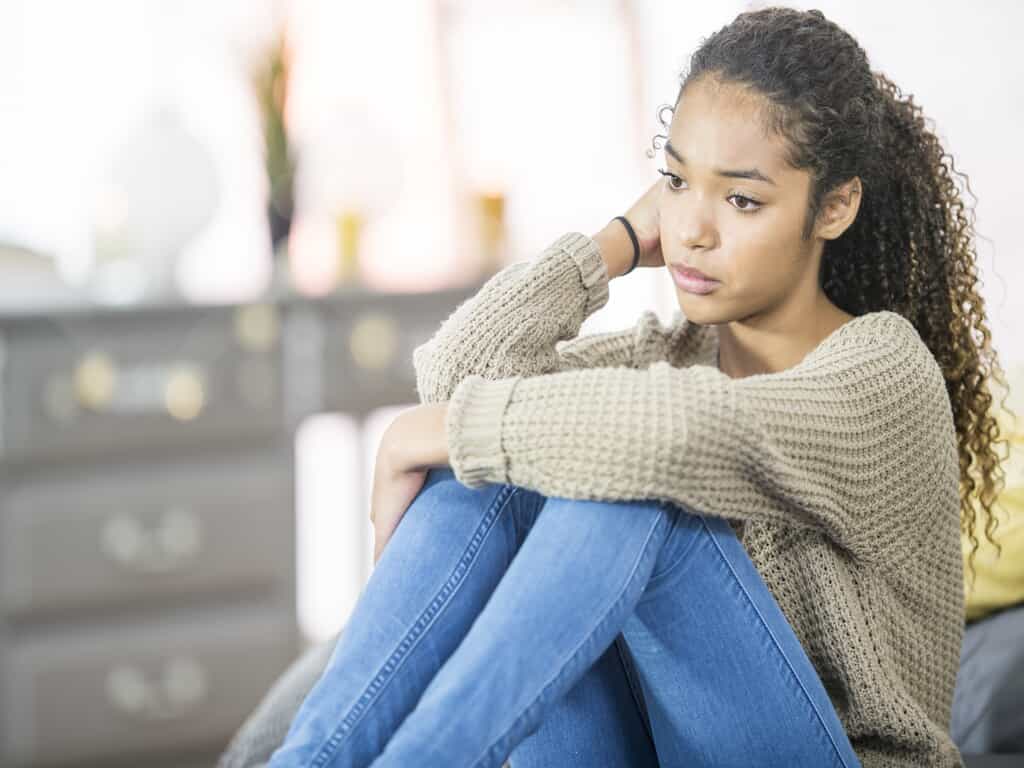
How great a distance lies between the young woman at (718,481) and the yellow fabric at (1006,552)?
0.08 m

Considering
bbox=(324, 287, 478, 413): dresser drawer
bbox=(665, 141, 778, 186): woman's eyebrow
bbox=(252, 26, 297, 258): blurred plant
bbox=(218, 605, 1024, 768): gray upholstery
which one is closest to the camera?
bbox=(665, 141, 778, 186): woman's eyebrow

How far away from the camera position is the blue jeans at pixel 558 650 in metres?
0.90

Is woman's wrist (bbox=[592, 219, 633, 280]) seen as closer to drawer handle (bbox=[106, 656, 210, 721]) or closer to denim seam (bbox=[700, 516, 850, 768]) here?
denim seam (bbox=[700, 516, 850, 768])

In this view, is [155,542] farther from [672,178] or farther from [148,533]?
[672,178]

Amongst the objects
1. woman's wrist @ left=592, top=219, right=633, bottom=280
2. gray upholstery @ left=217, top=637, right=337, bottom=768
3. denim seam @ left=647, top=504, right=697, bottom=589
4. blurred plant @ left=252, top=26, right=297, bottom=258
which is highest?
blurred plant @ left=252, top=26, right=297, bottom=258

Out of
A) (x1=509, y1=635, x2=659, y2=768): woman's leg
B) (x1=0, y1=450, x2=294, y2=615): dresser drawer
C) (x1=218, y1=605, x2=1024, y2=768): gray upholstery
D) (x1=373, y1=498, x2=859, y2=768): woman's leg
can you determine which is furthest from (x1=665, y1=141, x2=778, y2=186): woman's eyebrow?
(x1=0, y1=450, x2=294, y2=615): dresser drawer

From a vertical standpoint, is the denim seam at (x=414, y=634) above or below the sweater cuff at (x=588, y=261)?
below

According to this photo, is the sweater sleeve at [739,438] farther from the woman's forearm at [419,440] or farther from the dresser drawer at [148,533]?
the dresser drawer at [148,533]

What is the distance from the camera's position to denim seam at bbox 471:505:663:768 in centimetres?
89

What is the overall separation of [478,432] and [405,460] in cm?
12

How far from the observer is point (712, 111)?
114cm

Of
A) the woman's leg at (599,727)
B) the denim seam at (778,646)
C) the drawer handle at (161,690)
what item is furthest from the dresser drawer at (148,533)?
the denim seam at (778,646)

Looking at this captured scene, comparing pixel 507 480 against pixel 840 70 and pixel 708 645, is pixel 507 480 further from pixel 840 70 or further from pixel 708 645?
pixel 840 70

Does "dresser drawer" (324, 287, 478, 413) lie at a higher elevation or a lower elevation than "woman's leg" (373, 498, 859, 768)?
higher
